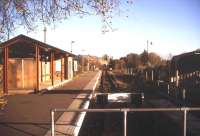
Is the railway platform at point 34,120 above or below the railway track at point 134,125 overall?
above

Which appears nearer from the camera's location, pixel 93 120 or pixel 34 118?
pixel 34 118

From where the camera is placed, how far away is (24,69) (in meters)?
27.2

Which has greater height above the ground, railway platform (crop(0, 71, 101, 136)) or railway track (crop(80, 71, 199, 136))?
railway platform (crop(0, 71, 101, 136))

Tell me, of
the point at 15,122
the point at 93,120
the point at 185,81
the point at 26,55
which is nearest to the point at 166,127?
the point at 93,120

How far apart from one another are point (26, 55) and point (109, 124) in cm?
1641

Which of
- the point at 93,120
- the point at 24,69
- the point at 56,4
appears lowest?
the point at 93,120

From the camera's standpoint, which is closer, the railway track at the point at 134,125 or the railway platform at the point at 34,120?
the railway platform at the point at 34,120

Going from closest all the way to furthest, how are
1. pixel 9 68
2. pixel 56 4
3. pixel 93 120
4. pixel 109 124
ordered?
1. pixel 56 4
2. pixel 109 124
3. pixel 93 120
4. pixel 9 68

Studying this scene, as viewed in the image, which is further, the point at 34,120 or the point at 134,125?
the point at 134,125

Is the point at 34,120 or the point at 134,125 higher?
the point at 34,120

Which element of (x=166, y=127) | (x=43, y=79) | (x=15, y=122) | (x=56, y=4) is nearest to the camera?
(x=56, y=4)

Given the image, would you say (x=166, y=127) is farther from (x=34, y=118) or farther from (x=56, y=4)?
(x=56, y=4)

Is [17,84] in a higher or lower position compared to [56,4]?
lower

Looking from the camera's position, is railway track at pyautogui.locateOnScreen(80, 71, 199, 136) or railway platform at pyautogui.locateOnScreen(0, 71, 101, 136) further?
railway track at pyautogui.locateOnScreen(80, 71, 199, 136)
